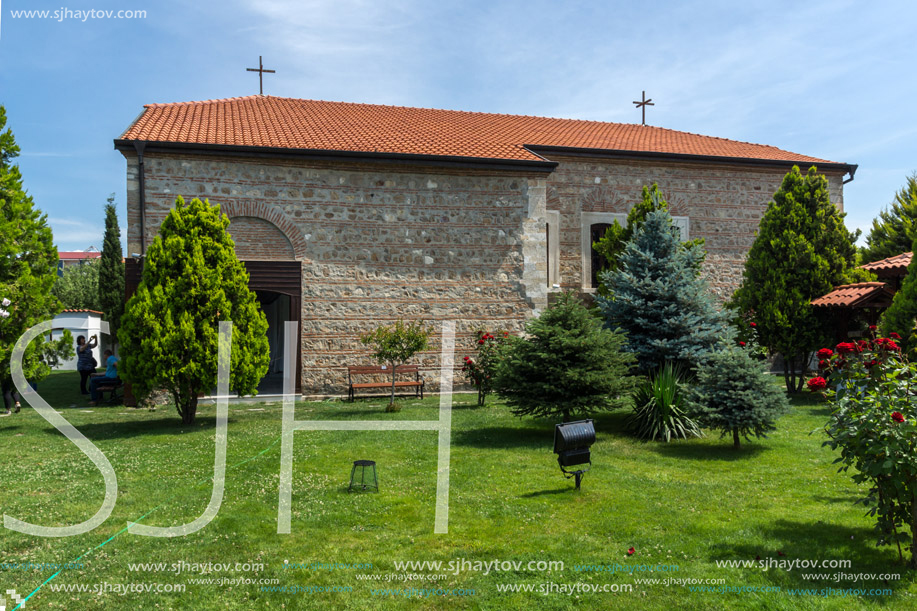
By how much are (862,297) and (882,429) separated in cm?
961

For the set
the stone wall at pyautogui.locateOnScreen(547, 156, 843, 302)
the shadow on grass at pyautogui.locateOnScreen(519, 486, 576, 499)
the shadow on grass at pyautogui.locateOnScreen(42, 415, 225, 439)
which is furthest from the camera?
the stone wall at pyautogui.locateOnScreen(547, 156, 843, 302)

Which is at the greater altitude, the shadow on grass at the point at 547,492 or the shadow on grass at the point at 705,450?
the shadow on grass at the point at 705,450

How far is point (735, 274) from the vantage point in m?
18.9

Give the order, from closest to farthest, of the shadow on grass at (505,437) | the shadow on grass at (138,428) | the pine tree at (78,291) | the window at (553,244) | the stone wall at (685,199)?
the shadow on grass at (505,437)
the shadow on grass at (138,428)
the window at (553,244)
the stone wall at (685,199)
the pine tree at (78,291)

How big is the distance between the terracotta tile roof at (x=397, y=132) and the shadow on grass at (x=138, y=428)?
6.28m

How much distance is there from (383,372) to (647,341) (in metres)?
6.78

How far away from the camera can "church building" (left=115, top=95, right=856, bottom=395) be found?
558 inches

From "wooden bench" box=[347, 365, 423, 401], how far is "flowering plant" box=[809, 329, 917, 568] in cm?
1026

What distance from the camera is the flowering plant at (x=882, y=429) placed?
4562 millimetres

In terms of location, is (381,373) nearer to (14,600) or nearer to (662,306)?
(662,306)

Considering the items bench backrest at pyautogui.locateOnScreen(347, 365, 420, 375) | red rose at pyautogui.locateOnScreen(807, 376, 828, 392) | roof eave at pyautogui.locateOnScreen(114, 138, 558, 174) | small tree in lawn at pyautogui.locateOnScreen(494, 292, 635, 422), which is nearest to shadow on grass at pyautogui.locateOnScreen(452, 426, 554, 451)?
small tree in lawn at pyautogui.locateOnScreen(494, 292, 635, 422)

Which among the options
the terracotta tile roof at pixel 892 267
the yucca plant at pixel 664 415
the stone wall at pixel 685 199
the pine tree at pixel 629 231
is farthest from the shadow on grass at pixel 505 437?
the terracotta tile roof at pixel 892 267

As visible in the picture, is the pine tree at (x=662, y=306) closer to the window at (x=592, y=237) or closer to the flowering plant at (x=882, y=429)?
the flowering plant at (x=882, y=429)

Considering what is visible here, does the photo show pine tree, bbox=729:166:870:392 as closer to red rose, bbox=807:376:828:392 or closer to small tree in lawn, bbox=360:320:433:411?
small tree in lawn, bbox=360:320:433:411
